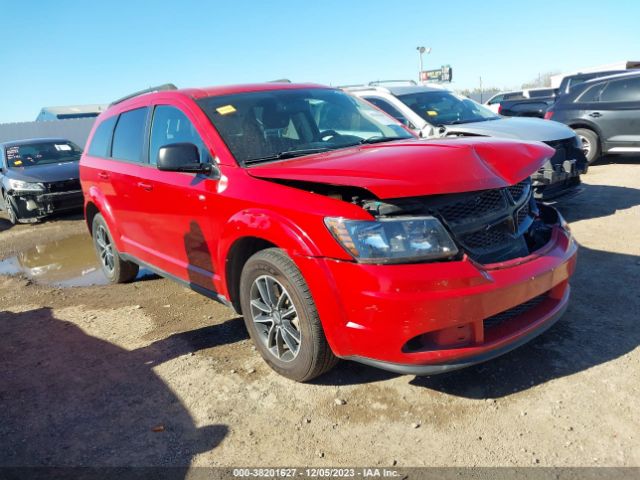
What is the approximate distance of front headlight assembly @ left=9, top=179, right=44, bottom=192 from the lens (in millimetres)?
9103

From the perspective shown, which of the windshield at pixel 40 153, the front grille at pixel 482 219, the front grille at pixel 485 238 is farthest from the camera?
the windshield at pixel 40 153

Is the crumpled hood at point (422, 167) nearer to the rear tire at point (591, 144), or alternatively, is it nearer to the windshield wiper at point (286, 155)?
the windshield wiper at point (286, 155)

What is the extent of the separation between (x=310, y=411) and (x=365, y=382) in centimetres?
41

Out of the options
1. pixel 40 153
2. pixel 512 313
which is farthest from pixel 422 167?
pixel 40 153

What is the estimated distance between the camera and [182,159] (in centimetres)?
325

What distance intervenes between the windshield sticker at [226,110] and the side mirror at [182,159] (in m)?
0.46

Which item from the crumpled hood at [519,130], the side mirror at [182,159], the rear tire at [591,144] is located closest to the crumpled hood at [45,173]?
the crumpled hood at [519,130]

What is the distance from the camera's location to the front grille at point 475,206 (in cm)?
265

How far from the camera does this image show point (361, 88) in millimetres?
8008

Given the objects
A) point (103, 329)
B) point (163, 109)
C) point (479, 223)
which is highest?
point (163, 109)

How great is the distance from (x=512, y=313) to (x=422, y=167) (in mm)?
959

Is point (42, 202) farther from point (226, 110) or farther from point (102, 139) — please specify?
point (226, 110)

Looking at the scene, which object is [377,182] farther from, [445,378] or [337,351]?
[445,378]

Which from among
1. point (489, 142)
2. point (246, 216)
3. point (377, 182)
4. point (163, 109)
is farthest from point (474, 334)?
point (163, 109)
